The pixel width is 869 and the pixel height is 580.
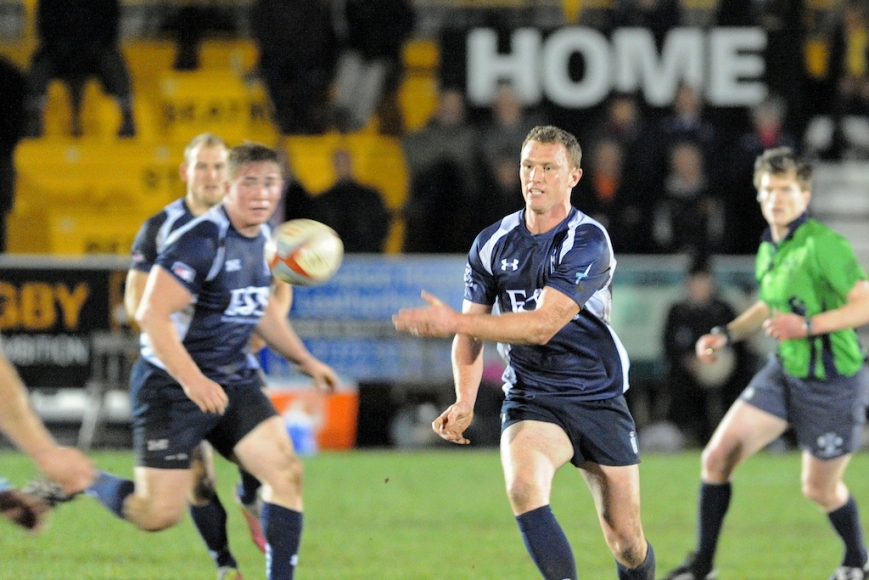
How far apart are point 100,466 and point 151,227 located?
494cm

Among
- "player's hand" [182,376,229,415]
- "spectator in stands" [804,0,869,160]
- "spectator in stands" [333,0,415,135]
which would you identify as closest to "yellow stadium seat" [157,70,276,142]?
"spectator in stands" [333,0,415,135]

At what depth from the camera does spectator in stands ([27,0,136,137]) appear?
1525cm

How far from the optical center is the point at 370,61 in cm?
1580

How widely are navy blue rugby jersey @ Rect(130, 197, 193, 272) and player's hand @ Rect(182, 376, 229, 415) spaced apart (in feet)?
4.13

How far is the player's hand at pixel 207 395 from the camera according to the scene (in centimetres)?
610

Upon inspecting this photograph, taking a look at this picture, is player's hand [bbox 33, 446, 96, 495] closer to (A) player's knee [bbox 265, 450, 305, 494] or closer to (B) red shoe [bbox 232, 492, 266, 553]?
(A) player's knee [bbox 265, 450, 305, 494]

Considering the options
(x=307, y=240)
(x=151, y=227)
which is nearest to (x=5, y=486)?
(x=307, y=240)

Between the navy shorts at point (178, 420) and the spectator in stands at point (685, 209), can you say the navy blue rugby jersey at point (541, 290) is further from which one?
the spectator in stands at point (685, 209)

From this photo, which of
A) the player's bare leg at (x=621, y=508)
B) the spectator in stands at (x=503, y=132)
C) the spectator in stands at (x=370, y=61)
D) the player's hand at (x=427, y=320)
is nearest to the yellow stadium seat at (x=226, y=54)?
the spectator in stands at (x=370, y=61)

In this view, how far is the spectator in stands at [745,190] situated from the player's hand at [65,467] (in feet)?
36.3

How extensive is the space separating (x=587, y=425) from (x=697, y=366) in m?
8.41

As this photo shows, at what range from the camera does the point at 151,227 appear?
7312 millimetres

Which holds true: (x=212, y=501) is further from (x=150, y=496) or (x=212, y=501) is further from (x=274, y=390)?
(x=274, y=390)

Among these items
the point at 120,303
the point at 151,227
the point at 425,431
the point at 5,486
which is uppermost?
the point at 151,227
